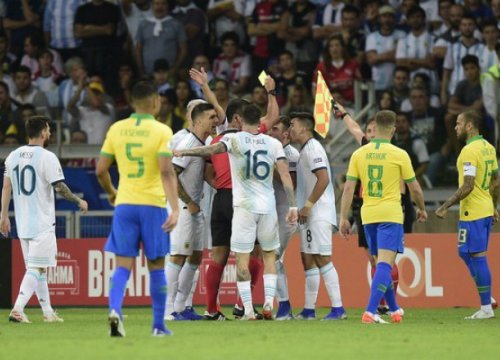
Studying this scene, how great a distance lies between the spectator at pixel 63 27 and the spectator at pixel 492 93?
842 cm

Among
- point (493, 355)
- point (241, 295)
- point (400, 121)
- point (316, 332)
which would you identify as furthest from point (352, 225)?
point (493, 355)

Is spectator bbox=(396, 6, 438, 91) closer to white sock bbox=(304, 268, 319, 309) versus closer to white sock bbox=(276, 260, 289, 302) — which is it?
white sock bbox=(276, 260, 289, 302)

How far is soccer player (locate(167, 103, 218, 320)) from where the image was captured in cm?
1516

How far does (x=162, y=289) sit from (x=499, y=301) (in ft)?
29.1

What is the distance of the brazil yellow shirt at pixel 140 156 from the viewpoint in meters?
11.5

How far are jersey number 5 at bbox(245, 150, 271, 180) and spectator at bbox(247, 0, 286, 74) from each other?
9.94 meters

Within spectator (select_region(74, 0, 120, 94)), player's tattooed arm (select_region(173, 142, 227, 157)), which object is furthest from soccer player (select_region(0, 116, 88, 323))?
spectator (select_region(74, 0, 120, 94))

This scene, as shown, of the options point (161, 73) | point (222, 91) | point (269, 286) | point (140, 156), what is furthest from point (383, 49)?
point (140, 156)

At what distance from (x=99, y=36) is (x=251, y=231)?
11.5 m

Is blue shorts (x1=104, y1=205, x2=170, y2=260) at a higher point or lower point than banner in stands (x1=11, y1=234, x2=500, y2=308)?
higher

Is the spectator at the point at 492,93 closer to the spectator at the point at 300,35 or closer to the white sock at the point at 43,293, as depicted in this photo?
the spectator at the point at 300,35

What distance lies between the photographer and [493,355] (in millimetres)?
10086

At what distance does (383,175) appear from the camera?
13984mm

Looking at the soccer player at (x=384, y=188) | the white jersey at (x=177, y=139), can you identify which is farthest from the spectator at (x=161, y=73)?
the soccer player at (x=384, y=188)
